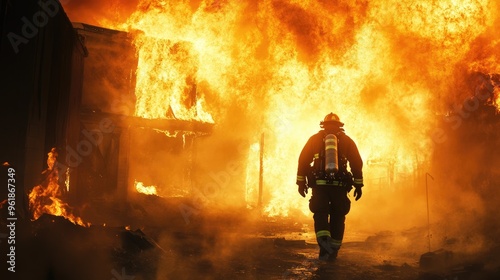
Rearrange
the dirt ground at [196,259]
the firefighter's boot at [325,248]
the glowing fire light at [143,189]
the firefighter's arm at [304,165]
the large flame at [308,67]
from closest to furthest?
the dirt ground at [196,259] < the firefighter's boot at [325,248] < the firefighter's arm at [304,165] < the large flame at [308,67] < the glowing fire light at [143,189]

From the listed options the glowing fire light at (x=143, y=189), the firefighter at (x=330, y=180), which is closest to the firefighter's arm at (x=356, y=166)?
the firefighter at (x=330, y=180)

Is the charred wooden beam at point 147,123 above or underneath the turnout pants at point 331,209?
above

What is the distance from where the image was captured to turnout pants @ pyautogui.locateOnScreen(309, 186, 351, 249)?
6.29m

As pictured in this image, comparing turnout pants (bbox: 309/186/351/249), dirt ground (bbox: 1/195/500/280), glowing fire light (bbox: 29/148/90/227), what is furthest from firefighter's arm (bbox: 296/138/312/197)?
glowing fire light (bbox: 29/148/90/227)

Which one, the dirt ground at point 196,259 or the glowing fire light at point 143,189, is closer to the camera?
the dirt ground at point 196,259

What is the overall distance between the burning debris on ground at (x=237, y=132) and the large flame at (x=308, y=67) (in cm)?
6

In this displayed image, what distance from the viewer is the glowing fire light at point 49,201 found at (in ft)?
21.8

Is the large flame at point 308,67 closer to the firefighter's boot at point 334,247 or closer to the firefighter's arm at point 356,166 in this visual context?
the firefighter's arm at point 356,166

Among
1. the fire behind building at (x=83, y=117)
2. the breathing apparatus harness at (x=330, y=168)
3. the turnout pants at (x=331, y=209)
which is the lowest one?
the turnout pants at (x=331, y=209)

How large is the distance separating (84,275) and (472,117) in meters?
12.3

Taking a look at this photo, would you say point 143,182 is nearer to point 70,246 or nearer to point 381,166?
point 381,166

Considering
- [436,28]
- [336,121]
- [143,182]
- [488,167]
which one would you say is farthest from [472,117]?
[143,182]

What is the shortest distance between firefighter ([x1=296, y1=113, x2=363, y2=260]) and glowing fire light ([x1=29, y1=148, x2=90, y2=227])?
346cm

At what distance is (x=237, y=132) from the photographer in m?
23.0
